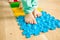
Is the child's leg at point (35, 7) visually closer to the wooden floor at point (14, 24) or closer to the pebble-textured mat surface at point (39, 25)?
the pebble-textured mat surface at point (39, 25)

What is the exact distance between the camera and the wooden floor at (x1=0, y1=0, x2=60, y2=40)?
0.93 m

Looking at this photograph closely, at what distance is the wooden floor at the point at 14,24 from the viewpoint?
3.05 ft

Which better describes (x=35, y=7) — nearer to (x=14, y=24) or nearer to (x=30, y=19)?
(x=30, y=19)

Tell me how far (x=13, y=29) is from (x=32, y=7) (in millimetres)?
238

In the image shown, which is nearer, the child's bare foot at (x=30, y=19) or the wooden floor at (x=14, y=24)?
the wooden floor at (x=14, y=24)

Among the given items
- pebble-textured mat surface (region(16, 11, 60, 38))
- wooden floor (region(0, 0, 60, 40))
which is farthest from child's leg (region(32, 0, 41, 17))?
wooden floor (region(0, 0, 60, 40))

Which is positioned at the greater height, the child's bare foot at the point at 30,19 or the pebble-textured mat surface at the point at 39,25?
the child's bare foot at the point at 30,19

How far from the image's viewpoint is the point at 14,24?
42.4 inches

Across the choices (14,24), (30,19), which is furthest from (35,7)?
(14,24)

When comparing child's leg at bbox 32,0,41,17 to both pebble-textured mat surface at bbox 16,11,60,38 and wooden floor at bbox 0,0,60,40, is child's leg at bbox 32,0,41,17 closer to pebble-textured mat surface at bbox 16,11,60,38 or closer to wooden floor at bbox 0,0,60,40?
pebble-textured mat surface at bbox 16,11,60,38

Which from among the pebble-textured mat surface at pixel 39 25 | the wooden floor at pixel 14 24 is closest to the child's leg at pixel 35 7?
the pebble-textured mat surface at pixel 39 25

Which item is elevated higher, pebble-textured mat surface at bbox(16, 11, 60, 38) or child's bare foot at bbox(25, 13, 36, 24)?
child's bare foot at bbox(25, 13, 36, 24)

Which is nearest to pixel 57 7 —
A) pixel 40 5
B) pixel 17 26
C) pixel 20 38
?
pixel 40 5

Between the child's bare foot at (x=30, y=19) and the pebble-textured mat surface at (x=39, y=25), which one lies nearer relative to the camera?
the pebble-textured mat surface at (x=39, y=25)
